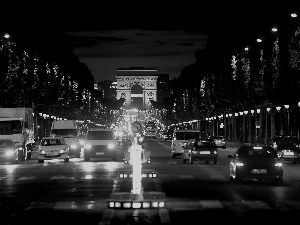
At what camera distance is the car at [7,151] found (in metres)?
55.8

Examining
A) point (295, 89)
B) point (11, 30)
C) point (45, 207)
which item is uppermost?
point (11, 30)

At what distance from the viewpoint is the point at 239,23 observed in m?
129

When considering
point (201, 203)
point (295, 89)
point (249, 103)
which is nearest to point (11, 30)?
point (249, 103)

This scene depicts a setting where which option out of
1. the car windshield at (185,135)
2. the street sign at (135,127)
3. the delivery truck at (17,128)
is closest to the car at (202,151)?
the car windshield at (185,135)

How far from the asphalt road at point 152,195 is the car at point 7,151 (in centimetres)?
1677

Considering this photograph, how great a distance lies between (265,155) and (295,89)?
49.6 m

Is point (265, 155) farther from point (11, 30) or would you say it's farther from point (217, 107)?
point (217, 107)

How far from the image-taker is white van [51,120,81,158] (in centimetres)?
6667

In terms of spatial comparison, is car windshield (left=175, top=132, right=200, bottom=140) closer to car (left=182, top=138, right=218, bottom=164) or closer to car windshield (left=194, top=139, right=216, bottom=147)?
car windshield (left=194, top=139, right=216, bottom=147)

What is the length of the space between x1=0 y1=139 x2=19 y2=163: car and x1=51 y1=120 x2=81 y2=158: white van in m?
10.0

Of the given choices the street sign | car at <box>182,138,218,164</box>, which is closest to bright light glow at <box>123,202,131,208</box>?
the street sign

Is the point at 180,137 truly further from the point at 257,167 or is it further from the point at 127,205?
the point at 127,205

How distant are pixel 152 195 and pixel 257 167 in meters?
9.30

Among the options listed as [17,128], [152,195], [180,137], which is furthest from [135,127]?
[180,137]
